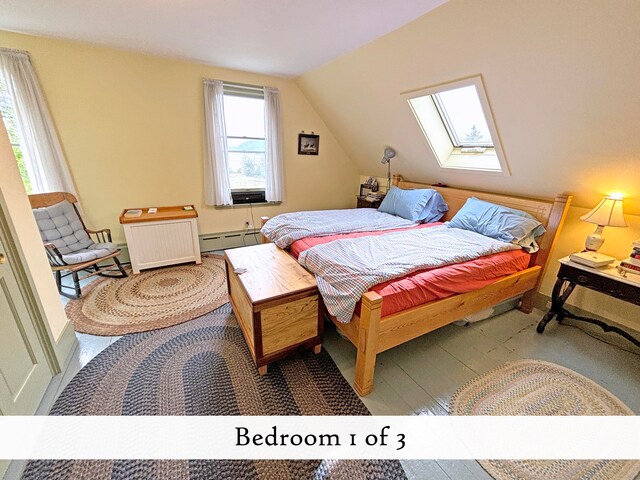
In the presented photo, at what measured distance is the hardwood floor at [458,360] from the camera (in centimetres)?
151

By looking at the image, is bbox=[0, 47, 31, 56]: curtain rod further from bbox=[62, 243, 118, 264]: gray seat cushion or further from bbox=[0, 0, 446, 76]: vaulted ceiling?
bbox=[62, 243, 118, 264]: gray seat cushion

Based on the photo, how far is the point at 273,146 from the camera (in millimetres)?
3576

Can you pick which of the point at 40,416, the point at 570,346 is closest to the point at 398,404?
the point at 570,346

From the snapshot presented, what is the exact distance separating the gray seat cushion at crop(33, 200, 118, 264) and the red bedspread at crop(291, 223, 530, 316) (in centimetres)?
197

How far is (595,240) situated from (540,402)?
139cm

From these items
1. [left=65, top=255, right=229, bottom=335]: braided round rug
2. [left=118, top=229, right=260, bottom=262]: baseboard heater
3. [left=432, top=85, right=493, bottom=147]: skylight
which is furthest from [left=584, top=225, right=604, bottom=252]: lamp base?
[left=118, top=229, right=260, bottom=262]: baseboard heater

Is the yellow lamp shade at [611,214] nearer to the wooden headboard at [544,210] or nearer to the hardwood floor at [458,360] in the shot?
the wooden headboard at [544,210]

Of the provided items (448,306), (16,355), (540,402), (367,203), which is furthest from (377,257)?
(367,203)

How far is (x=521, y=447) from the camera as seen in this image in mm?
1322

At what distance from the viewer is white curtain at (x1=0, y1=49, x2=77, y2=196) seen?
2.34 metres

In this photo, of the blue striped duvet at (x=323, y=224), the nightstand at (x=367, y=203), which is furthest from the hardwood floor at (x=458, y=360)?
the nightstand at (x=367, y=203)

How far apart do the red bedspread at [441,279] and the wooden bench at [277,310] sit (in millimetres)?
400

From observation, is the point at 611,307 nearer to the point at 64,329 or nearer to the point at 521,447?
the point at 521,447

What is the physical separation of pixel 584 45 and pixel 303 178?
3122 mm
